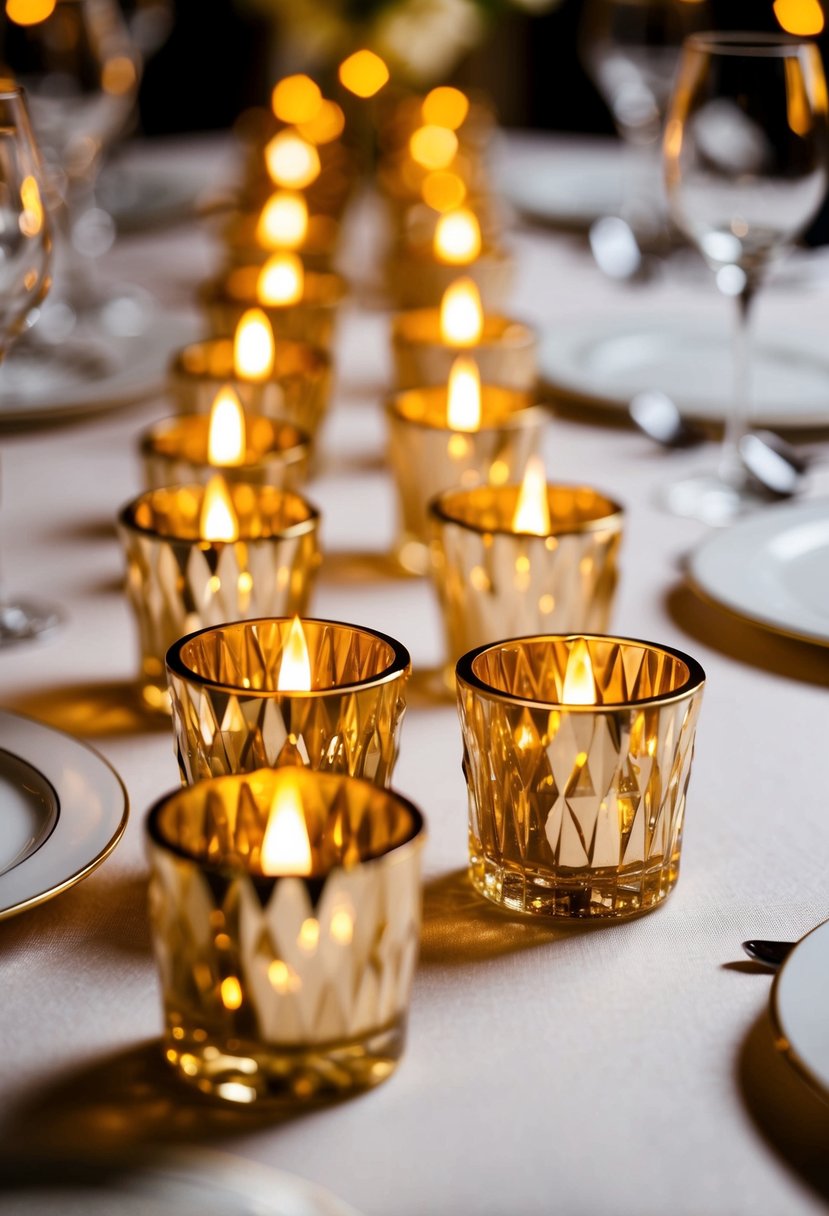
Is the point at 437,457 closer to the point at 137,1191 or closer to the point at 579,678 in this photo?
the point at 579,678

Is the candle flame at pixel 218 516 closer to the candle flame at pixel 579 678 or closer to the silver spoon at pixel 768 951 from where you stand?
the candle flame at pixel 579 678

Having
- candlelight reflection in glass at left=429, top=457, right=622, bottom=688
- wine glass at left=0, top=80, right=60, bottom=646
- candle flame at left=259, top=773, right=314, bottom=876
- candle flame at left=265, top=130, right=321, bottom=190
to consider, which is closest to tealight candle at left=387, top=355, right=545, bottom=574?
candlelight reflection in glass at left=429, top=457, right=622, bottom=688

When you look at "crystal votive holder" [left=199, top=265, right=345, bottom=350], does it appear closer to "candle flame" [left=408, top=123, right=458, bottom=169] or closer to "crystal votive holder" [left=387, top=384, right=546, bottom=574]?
"crystal votive holder" [left=387, top=384, right=546, bottom=574]

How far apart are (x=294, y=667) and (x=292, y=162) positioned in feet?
4.49

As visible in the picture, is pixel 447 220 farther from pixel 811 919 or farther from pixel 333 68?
pixel 811 919

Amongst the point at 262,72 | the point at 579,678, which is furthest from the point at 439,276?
the point at 262,72

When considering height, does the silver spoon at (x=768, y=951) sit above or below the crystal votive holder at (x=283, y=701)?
below

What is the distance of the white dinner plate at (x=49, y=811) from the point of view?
54 cm

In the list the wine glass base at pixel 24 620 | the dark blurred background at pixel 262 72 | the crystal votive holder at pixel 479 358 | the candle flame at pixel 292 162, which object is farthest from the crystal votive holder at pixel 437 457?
the dark blurred background at pixel 262 72

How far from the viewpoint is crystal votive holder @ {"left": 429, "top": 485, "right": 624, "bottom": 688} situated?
73cm

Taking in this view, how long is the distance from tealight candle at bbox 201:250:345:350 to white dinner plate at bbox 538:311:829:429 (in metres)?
0.20

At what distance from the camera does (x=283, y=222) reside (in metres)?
1.55

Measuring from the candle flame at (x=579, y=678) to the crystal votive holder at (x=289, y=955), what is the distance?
14 centimetres

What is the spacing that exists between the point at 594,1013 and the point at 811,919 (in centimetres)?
11
